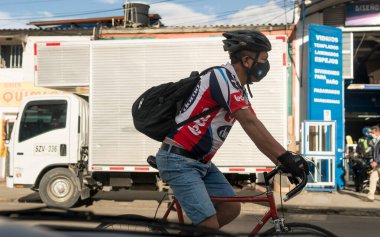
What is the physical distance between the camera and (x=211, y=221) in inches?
115

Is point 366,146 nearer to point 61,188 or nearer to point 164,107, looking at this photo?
point 61,188

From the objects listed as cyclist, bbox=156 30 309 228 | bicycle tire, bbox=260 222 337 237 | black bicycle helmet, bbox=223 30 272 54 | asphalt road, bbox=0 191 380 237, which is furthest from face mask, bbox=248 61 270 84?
asphalt road, bbox=0 191 380 237

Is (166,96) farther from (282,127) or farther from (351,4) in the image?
(351,4)

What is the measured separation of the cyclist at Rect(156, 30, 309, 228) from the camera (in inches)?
115

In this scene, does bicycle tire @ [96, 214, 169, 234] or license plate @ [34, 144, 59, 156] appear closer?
bicycle tire @ [96, 214, 169, 234]

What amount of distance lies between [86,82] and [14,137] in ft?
6.09

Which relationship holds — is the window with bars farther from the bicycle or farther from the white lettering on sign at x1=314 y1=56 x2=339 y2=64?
the bicycle

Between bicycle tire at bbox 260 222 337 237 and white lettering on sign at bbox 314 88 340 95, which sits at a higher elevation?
white lettering on sign at bbox 314 88 340 95

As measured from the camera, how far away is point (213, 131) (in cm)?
302

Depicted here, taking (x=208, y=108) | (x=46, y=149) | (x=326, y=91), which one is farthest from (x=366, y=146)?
(x=208, y=108)

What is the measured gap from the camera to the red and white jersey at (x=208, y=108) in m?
2.91

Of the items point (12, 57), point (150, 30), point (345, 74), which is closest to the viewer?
Answer: point (345, 74)

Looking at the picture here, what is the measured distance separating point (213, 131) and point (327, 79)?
10.4 meters

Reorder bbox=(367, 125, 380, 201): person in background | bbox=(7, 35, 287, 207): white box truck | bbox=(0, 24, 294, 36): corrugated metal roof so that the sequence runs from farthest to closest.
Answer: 1. bbox=(0, 24, 294, 36): corrugated metal roof
2. bbox=(367, 125, 380, 201): person in background
3. bbox=(7, 35, 287, 207): white box truck
